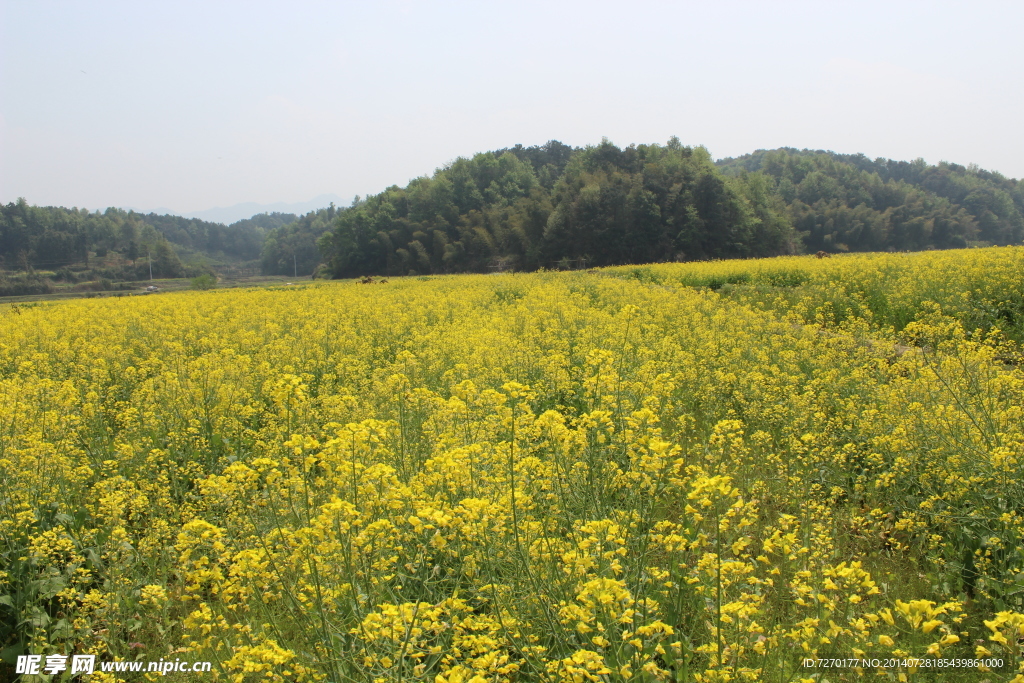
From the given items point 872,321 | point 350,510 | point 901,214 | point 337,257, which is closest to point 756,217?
point 901,214

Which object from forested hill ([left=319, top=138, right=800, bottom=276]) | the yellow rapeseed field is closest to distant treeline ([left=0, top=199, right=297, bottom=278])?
forested hill ([left=319, top=138, right=800, bottom=276])

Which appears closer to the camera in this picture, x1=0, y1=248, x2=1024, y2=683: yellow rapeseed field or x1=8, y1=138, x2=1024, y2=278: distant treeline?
x1=0, y1=248, x2=1024, y2=683: yellow rapeseed field

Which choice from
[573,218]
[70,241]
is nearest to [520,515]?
[573,218]

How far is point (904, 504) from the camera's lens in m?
4.45

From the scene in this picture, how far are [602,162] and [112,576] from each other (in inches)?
2267

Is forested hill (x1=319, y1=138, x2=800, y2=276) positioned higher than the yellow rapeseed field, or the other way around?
forested hill (x1=319, y1=138, x2=800, y2=276)

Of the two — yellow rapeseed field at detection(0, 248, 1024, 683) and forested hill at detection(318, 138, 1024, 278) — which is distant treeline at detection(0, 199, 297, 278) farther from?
yellow rapeseed field at detection(0, 248, 1024, 683)

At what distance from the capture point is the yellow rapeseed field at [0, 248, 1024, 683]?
2.37 meters

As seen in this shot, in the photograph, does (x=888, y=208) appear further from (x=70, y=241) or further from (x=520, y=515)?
(x=70, y=241)

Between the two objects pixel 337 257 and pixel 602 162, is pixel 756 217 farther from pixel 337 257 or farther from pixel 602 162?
pixel 337 257

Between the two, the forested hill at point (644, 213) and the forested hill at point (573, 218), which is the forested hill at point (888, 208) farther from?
the forested hill at point (573, 218)

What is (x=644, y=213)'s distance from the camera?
48.1 meters

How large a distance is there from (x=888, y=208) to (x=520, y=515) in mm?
84482

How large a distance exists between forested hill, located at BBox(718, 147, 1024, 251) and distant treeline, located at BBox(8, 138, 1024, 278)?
180mm
